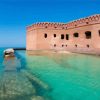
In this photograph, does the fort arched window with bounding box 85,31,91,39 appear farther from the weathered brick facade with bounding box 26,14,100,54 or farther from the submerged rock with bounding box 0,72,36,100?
the submerged rock with bounding box 0,72,36,100

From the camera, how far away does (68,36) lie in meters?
31.3

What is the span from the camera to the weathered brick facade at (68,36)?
25188mm

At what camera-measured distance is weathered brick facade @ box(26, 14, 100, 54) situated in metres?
25.2

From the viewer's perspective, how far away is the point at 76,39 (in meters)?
28.9

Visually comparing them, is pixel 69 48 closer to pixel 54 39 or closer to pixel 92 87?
pixel 54 39

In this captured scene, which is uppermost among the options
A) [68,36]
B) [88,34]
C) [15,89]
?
[88,34]

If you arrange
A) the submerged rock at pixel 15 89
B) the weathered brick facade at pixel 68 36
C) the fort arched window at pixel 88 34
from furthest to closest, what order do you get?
1. the fort arched window at pixel 88 34
2. the weathered brick facade at pixel 68 36
3. the submerged rock at pixel 15 89

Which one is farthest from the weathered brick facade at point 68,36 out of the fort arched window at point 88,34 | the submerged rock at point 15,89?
the submerged rock at point 15,89

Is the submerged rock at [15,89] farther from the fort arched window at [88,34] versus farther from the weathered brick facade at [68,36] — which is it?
the fort arched window at [88,34]

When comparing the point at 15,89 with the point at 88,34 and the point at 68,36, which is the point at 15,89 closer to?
the point at 88,34

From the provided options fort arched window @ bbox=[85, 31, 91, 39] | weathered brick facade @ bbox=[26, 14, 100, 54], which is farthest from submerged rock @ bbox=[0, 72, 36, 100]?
fort arched window @ bbox=[85, 31, 91, 39]

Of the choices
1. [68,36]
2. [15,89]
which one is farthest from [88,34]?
[15,89]

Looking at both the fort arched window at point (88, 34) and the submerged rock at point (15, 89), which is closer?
the submerged rock at point (15, 89)

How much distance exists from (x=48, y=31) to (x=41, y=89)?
82.2 feet
